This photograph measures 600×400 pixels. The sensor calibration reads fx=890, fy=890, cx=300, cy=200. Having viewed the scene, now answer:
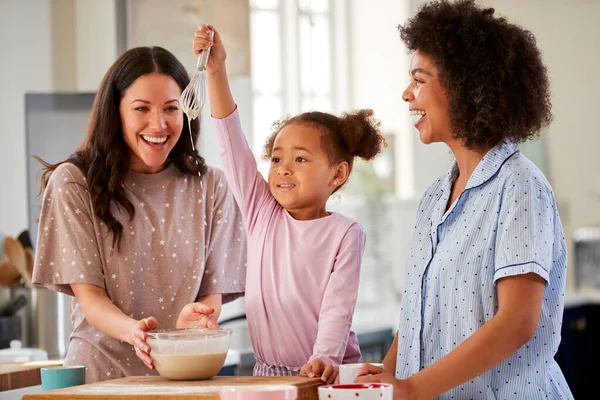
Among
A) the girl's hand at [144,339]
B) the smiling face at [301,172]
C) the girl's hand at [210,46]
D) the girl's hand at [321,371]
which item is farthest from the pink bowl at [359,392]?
the girl's hand at [210,46]

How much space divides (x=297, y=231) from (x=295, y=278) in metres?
0.10

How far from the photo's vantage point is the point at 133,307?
1.79m

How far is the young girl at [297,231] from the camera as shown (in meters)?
1.64

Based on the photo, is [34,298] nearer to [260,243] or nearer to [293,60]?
[260,243]

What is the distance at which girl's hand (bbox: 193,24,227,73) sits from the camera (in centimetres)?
167

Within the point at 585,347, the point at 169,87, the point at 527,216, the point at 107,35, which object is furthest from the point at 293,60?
the point at 527,216

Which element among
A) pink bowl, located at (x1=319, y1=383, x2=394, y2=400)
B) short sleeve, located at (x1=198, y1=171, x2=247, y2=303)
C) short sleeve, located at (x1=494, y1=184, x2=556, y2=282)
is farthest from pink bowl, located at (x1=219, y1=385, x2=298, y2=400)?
short sleeve, located at (x1=198, y1=171, x2=247, y2=303)

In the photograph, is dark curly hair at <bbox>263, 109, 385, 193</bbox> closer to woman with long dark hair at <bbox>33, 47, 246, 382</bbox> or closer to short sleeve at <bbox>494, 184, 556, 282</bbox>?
woman with long dark hair at <bbox>33, 47, 246, 382</bbox>

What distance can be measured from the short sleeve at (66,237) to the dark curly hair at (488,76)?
2.49 feet

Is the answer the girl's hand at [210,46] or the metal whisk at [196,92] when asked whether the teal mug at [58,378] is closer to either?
the metal whisk at [196,92]

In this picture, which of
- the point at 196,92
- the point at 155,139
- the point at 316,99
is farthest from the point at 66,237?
the point at 316,99

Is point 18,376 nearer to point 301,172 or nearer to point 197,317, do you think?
point 197,317

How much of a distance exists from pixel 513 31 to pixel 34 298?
219cm

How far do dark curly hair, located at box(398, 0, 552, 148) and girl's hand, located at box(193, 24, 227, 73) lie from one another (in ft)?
1.35
